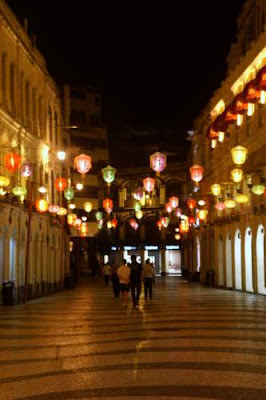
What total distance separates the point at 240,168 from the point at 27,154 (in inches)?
427

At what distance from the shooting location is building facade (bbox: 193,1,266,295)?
→ 28953mm

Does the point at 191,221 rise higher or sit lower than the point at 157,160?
lower

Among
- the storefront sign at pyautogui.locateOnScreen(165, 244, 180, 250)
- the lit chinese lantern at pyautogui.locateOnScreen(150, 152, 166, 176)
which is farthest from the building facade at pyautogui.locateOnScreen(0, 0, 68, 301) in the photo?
the storefront sign at pyautogui.locateOnScreen(165, 244, 180, 250)

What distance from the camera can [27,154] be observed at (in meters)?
34.9

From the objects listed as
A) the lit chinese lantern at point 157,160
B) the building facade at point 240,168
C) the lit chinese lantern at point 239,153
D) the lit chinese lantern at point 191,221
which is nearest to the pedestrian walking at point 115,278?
the lit chinese lantern at point 157,160

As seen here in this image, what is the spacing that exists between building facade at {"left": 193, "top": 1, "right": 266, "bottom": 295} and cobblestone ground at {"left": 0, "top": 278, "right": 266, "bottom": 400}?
313 inches

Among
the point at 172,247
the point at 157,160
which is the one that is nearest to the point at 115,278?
the point at 157,160

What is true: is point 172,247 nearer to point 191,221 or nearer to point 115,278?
point 191,221

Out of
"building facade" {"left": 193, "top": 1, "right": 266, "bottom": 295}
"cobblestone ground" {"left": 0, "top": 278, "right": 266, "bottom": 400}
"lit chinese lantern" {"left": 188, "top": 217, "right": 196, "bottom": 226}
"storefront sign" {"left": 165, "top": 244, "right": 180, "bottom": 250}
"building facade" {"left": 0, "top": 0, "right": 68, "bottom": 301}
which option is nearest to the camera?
"cobblestone ground" {"left": 0, "top": 278, "right": 266, "bottom": 400}

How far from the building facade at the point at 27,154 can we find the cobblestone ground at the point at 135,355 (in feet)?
29.1

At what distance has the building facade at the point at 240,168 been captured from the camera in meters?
29.0

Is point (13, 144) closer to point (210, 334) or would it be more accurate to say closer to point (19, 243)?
point (19, 243)

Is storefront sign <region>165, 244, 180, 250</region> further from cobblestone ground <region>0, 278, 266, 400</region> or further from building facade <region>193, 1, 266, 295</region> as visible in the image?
cobblestone ground <region>0, 278, 266, 400</region>

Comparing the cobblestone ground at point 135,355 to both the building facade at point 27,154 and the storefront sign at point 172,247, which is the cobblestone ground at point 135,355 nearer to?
the building facade at point 27,154
